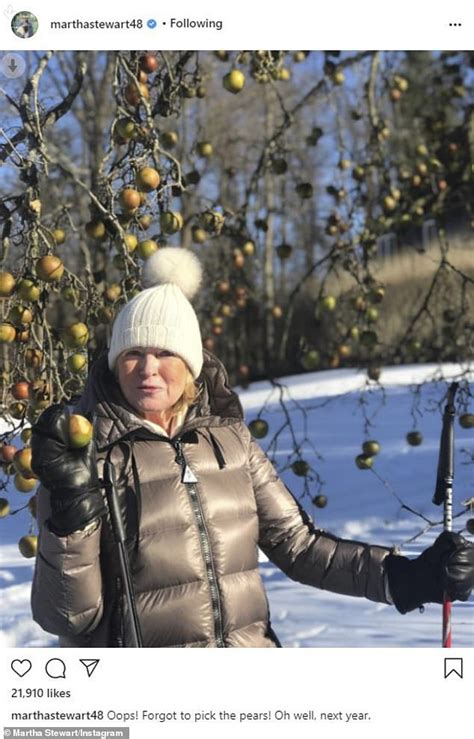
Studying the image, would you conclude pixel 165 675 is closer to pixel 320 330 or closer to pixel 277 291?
pixel 320 330

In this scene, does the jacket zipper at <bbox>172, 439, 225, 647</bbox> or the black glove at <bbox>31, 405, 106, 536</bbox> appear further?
the jacket zipper at <bbox>172, 439, 225, 647</bbox>

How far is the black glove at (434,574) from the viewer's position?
3.84 ft

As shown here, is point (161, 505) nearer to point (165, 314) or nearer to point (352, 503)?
point (165, 314)

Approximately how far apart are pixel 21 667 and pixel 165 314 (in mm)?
446

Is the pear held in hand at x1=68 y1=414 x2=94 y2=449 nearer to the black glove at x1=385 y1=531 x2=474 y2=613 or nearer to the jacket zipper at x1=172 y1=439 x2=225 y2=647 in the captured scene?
the jacket zipper at x1=172 y1=439 x2=225 y2=647

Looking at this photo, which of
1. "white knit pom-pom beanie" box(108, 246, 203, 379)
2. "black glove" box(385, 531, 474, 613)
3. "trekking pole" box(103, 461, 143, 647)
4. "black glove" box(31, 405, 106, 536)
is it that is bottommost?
"black glove" box(385, 531, 474, 613)

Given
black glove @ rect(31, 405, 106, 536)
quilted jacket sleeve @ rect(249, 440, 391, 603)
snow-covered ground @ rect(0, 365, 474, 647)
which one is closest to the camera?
black glove @ rect(31, 405, 106, 536)

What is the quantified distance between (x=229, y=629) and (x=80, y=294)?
0.72m

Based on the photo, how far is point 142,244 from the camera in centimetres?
152

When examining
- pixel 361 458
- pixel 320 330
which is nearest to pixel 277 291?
pixel 320 330
